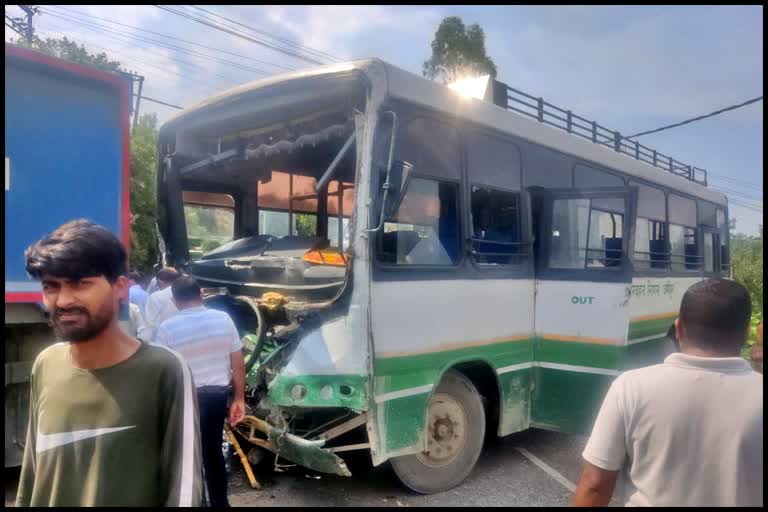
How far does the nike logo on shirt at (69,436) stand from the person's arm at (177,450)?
0.38ft

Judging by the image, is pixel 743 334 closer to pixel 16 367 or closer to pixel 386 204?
pixel 386 204

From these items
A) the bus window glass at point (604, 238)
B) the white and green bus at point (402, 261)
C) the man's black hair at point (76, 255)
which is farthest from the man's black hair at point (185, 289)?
the bus window glass at point (604, 238)

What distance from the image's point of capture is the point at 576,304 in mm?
4977

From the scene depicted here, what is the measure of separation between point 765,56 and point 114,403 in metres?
3.20

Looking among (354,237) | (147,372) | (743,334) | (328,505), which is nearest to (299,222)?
(354,237)

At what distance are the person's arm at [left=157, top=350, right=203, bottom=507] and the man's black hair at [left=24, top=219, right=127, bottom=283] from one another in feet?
1.32

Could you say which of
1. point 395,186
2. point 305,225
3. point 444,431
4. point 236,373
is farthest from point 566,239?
point 236,373

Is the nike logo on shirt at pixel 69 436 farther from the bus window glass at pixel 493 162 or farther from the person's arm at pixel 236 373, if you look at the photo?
the bus window glass at pixel 493 162

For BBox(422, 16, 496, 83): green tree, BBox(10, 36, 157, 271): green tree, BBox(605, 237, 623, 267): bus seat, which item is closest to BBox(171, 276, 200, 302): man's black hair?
BBox(605, 237, 623, 267): bus seat

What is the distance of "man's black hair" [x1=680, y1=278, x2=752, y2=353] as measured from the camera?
2.00 m

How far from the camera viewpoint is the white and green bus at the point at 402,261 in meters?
3.67

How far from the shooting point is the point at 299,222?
5547 mm

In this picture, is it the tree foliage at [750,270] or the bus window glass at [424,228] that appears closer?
the bus window glass at [424,228]

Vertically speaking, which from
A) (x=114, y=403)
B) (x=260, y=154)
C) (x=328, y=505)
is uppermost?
(x=260, y=154)
